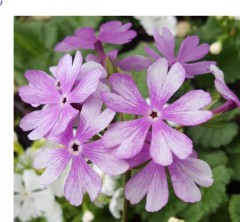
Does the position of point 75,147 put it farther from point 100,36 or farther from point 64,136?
point 100,36

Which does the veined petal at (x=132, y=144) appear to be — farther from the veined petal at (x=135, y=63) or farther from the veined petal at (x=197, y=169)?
the veined petal at (x=135, y=63)

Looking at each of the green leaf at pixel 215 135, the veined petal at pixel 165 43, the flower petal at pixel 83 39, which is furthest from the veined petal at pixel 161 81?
the green leaf at pixel 215 135

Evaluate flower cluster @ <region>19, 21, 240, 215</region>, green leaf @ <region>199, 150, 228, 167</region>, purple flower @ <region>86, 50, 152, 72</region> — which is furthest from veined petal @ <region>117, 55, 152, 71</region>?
green leaf @ <region>199, 150, 228, 167</region>

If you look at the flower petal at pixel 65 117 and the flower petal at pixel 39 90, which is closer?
the flower petal at pixel 65 117

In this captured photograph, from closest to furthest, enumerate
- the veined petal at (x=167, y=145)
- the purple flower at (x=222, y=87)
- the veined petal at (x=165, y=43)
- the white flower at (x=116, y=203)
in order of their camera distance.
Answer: the veined petal at (x=167, y=145) → the purple flower at (x=222, y=87) → the veined petal at (x=165, y=43) → the white flower at (x=116, y=203)

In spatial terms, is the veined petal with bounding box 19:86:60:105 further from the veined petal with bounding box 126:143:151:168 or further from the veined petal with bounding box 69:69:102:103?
the veined petal with bounding box 126:143:151:168
